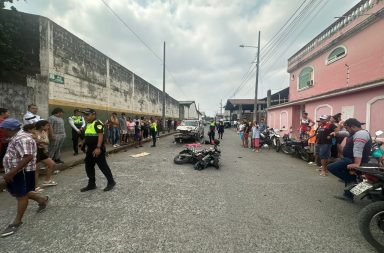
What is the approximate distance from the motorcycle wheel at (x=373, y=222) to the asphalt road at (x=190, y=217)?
0.51ft

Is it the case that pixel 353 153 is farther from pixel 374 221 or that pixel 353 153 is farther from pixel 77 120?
pixel 77 120

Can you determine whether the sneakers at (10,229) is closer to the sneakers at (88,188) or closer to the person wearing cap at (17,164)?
the person wearing cap at (17,164)

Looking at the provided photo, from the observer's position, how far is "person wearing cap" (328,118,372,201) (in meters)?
4.17

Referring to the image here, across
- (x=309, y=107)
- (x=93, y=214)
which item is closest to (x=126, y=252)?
(x=93, y=214)

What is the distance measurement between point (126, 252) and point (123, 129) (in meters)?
10.8

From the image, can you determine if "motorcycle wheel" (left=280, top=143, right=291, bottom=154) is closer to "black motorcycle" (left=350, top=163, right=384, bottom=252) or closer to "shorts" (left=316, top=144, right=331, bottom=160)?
"shorts" (left=316, top=144, right=331, bottom=160)

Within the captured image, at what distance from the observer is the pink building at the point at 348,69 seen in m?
9.16

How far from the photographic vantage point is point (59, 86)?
9812mm

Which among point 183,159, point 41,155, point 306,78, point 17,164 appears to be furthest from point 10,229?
point 306,78

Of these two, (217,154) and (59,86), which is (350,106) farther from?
(59,86)

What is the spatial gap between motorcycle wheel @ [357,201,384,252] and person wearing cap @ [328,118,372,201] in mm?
939

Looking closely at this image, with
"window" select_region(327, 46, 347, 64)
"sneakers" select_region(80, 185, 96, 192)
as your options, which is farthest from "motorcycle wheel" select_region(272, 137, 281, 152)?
"sneakers" select_region(80, 185, 96, 192)

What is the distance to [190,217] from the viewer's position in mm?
3816

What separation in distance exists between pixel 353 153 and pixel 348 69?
10018mm
